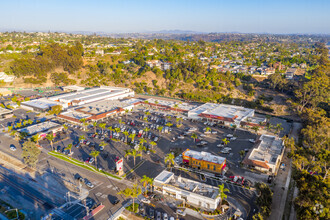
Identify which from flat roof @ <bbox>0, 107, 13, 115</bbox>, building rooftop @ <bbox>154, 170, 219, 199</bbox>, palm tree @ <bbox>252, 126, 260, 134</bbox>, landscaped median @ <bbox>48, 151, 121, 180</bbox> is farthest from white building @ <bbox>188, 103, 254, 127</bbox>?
flat roof @ <bbox>0, 107, 13, 115</bbox>

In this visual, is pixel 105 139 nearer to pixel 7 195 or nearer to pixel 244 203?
pixel 7 195

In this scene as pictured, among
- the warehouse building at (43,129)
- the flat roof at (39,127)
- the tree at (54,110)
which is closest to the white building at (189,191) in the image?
the warehouse building at (43,129)

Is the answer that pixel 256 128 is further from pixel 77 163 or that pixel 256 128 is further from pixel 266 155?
pixel 77 163

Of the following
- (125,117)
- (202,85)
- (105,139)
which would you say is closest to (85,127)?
(105,139)

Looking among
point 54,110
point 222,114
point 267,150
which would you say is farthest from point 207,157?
point 54,110

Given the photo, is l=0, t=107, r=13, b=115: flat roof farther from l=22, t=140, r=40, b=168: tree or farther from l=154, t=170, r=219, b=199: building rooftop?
l=154, t=170, r=219, b=199: building rooftop

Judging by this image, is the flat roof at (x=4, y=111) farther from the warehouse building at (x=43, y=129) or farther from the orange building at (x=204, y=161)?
the orange building at (x=204, y=161)
